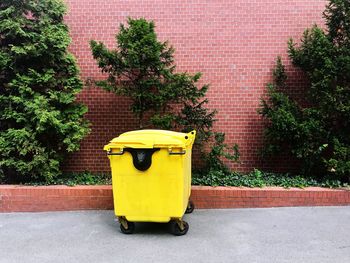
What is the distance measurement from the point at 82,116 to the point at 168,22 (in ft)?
8.18

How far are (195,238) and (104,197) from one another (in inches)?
76.4

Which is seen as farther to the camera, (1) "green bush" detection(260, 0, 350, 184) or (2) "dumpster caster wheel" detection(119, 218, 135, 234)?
(1) "green bush" detection(260, 0, 350, 184)

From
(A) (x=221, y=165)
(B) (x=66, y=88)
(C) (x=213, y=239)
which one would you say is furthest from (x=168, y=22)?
(C) (x=213, y=239)

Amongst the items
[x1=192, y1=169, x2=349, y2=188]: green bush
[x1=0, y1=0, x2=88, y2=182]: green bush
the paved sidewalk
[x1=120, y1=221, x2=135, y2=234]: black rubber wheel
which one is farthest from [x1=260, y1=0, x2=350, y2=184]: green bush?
[x1=0, y1=0, x2=88, y2=182]: green bush

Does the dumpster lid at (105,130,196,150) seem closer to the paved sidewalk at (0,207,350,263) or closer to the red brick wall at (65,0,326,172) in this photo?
the paved sidewalk at (0,207,350,263)

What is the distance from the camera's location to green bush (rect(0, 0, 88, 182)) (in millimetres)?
6359

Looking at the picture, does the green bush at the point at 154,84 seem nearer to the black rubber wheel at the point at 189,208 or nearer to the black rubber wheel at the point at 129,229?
the black rubber wheel at the point at 189,208

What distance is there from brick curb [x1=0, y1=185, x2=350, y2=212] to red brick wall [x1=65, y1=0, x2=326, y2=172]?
4.49 feet

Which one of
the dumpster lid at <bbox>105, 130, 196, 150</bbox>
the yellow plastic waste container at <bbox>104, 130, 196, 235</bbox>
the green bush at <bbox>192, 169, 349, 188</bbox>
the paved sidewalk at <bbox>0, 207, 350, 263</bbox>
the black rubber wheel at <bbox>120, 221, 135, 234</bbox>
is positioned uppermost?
the dumpster lid at <bbox>105, 130, 196, 150</bbox>

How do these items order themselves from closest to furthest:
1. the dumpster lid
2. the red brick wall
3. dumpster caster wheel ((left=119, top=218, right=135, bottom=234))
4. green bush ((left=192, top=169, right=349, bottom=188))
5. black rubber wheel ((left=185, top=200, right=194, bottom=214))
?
the dumpster lid, dumpster caster wheel ((left=119, top=218, right=135, bottom=234)), black rubber wheel ((left=185, top=200, right=194, bottom=214)), green bush ((left=192, top=169, right=349, bottom=188)), the red brick wall

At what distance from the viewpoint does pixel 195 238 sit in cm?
501

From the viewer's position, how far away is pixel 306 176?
698 cm

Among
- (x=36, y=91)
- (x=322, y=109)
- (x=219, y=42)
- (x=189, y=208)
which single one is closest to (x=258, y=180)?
(x=189, y=208)

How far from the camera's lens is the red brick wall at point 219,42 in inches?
292
